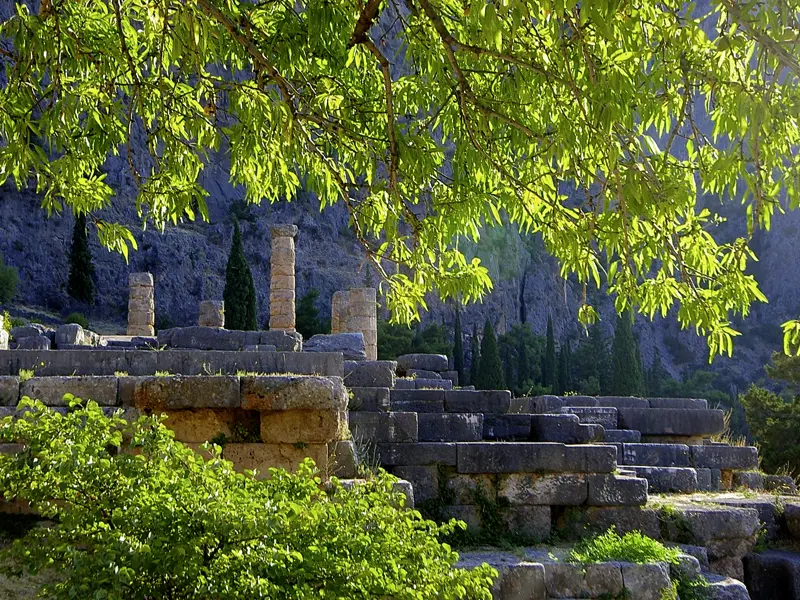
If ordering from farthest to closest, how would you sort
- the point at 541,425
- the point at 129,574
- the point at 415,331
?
the point at 415,331 < the point at 541,425 < the point at 129,574

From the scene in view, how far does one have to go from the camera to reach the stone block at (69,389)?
24.5ft

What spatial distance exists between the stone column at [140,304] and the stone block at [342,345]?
14319 millimetres

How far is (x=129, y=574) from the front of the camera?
3.57m

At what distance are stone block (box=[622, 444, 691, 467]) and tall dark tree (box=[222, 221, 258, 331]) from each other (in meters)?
29.1

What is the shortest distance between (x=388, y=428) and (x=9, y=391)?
332 cm

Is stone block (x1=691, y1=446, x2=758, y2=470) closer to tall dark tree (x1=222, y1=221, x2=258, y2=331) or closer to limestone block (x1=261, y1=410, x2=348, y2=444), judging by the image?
limestone block (x1=261, y1=410, x2=348, y2=444)

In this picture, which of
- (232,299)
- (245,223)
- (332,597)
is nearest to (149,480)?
(332,597)

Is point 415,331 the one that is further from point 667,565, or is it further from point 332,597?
point 332,597

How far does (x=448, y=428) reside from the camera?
887 cm

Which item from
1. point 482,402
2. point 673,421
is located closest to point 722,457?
point 673,421

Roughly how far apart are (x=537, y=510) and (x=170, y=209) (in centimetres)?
462

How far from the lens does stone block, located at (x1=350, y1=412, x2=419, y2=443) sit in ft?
28.0

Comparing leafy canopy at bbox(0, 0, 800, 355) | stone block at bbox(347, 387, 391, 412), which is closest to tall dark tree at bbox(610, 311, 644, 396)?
stone block at bbox(347, 387, 391, 412)

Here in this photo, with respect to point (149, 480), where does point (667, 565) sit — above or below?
below
